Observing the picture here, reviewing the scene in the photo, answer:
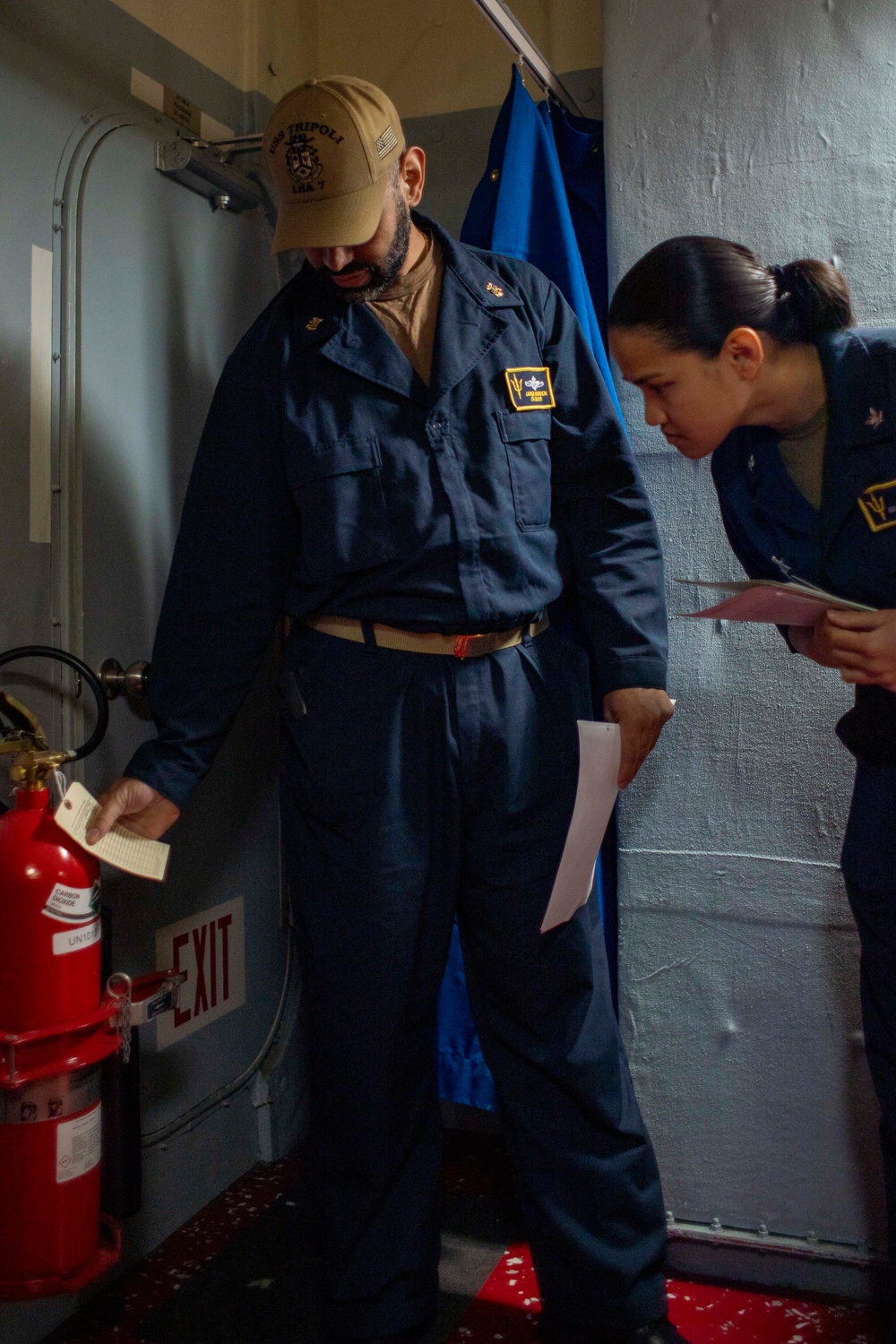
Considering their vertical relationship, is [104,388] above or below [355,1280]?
above

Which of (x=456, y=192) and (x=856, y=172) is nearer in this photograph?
(x=856, y=172)

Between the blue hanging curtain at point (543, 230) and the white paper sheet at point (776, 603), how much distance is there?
1.68 feet

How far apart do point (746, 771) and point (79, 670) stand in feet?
3.43

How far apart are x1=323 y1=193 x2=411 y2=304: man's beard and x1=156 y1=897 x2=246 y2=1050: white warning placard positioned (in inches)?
42.8

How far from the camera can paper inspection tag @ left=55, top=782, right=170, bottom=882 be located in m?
1.40

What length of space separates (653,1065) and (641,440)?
3.42ft

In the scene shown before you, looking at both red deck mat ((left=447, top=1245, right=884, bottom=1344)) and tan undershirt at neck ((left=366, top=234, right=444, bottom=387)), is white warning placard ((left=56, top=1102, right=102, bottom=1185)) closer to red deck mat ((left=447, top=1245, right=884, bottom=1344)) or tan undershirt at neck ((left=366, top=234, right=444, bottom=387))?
red deck mat ((left=447, top=1245, right=884, bottom=1344))

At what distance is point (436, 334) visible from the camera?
5.33 ft

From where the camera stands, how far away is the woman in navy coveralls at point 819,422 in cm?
135

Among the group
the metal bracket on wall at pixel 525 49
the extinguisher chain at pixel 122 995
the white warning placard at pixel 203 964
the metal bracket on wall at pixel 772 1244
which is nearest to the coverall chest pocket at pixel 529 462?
the metal bracket on wall at pixel 525 49

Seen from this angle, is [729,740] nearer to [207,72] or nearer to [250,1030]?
[250,1030]

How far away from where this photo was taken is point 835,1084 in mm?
1771

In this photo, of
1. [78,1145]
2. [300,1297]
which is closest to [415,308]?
[78,1145]

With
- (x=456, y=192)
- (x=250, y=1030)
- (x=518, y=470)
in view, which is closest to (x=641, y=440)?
(x=518, y=470)
